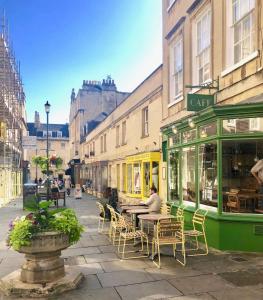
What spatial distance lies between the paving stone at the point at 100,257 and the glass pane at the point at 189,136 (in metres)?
4.29

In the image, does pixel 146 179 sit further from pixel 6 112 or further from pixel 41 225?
pixel 6 112

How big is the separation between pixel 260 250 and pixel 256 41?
192 inches

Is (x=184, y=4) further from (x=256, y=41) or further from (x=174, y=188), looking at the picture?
(x=174, y=188)

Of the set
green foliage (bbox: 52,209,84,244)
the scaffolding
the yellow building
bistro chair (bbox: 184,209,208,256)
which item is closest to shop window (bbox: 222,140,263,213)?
bistro chair (bbox: 184,209,208,256)

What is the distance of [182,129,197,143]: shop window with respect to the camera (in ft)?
34.3

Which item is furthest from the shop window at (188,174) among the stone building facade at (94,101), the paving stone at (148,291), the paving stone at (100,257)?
the stone building facade at (94,101)

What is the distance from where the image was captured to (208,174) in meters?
9.64

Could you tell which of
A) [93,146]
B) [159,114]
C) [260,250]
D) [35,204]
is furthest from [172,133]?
[93,146]

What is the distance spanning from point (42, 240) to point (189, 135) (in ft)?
20.7

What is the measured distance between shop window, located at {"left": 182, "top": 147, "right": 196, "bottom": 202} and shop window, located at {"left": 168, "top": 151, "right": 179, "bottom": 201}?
1.93 ft

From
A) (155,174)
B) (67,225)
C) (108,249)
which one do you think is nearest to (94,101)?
(155,174)

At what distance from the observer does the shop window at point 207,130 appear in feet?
29.6

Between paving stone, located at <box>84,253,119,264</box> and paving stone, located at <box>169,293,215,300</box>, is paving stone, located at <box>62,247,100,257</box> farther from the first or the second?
paving stone, located at <box>169,293,215,300</box>

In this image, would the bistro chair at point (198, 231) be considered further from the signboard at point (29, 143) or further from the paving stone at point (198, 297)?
the signboard at point (29, 143)
